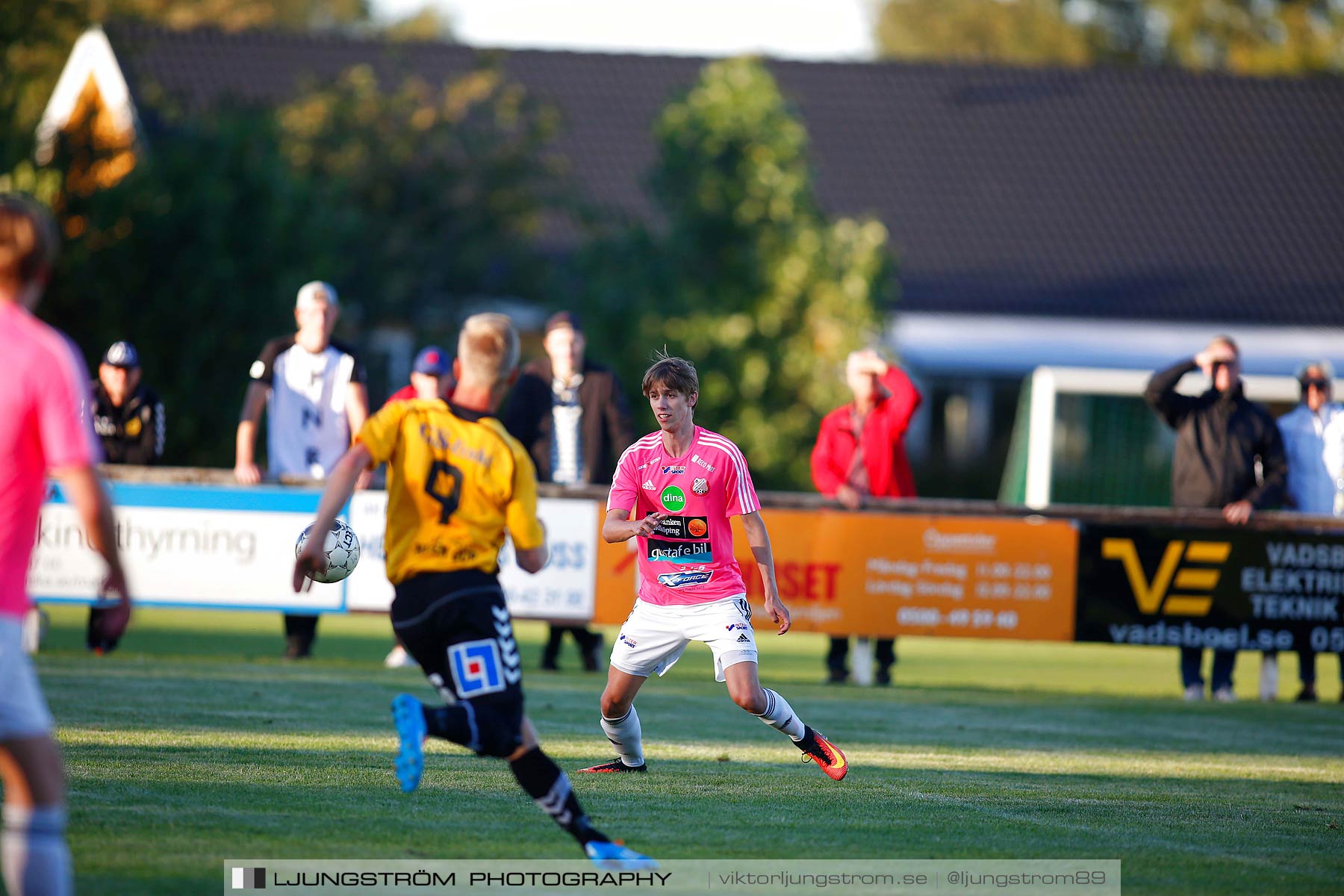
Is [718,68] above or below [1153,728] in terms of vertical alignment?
above

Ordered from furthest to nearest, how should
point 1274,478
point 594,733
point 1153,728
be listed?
point 1274,478 → point 1153,728 → point 594,733

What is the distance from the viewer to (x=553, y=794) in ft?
18.0

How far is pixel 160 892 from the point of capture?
5.00 meters

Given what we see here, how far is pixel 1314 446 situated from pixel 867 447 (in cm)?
375

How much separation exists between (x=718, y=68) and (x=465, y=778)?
2024 cm

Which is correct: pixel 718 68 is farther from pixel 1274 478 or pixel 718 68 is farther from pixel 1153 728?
pixel 1153 728

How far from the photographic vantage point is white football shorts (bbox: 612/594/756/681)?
23.8ft

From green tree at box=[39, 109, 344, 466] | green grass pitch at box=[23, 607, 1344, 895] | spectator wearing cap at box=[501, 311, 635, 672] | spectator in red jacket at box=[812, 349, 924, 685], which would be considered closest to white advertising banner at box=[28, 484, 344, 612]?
green grass pitch at box=[23, 607, 1344, 895]

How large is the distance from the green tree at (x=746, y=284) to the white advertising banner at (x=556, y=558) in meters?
12.8

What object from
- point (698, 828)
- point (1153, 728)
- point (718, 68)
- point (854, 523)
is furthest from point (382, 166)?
point (698, 828)

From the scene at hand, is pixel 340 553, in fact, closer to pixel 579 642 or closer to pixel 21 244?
pixel 579 642

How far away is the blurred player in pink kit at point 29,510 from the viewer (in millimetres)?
4207

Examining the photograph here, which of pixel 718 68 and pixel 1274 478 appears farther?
pixel 718 68

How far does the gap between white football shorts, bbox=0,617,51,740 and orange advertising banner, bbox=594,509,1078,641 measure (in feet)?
28.9
